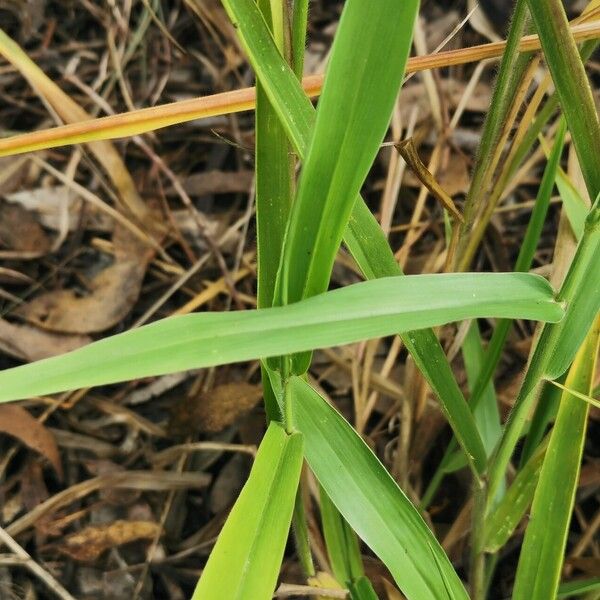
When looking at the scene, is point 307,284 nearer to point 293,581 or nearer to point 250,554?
point 250,554

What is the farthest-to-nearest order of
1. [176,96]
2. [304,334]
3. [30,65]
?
[176,96], [30,65], [304,334]

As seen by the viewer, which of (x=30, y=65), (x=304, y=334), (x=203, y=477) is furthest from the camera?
(x=203, y=477)

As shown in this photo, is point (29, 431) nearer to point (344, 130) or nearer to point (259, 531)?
point (259, 531)

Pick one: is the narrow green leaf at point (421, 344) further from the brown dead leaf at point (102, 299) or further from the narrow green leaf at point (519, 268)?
the brown dead leaf at point (102, 299)

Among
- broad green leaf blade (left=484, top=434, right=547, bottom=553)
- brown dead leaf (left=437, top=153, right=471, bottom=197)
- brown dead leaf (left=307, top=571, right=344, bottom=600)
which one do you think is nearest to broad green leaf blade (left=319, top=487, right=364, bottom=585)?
brown dead leaf (left=307, top=571, right=344, bottom=600)

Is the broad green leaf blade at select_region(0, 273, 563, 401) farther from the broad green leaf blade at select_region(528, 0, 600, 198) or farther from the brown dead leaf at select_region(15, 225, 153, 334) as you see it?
the brown dead leaf at select_region(15, 225, 153, 334)

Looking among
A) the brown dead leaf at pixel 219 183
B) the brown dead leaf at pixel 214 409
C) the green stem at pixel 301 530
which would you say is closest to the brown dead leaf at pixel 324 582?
the green stem at pixel 301 530

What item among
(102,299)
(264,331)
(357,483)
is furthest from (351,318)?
(102,299)

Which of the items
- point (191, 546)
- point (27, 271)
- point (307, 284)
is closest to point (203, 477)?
point (191, 546)
